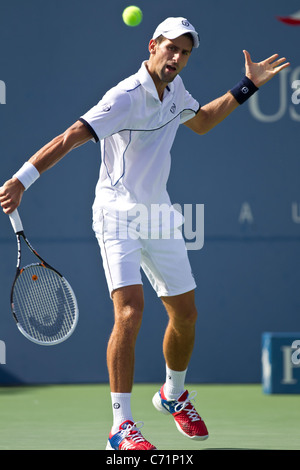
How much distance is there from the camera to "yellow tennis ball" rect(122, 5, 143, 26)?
5.55 meters

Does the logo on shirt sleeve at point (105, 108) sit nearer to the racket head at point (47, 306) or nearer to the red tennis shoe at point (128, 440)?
the racket head at point (47, 306)

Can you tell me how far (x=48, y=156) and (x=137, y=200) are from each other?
1.54 ft

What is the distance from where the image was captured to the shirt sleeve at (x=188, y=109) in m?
4.25

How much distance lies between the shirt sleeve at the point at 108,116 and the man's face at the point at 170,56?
20cm

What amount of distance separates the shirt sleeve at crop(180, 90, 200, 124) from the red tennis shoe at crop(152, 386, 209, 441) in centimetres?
124

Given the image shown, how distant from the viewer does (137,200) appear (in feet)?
13.0

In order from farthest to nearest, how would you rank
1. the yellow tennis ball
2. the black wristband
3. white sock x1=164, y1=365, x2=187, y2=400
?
the yellow tennis ball, the black wristband, white sock x1=164, y1=365, x2=187, y2=400

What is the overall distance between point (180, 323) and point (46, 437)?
2.56 feet

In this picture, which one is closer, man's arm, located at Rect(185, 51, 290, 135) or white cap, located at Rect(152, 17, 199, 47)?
white cap, located at Rect(152, 17, 199, 47)

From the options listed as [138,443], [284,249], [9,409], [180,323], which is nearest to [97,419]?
[9,409]

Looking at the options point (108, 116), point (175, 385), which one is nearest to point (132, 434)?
point (175, 385)

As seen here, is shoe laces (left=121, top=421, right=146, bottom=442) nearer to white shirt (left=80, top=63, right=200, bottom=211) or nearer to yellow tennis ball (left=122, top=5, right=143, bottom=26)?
white shirt (left=80, top=63, right=200, bottom=211)

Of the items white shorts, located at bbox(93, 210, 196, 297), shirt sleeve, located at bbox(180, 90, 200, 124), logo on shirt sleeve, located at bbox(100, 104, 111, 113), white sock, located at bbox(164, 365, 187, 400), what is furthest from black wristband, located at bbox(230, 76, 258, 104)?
white sock, located at bbox(164, 365, 187, 400)

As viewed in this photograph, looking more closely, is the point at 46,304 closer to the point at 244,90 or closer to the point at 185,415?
the point at 185,415
